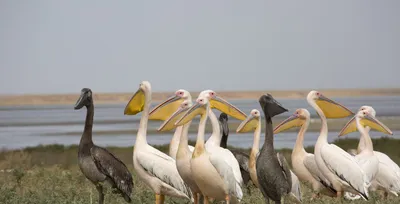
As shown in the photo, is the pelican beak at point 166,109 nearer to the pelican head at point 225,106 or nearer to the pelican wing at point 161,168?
the pelican head at point 225,106

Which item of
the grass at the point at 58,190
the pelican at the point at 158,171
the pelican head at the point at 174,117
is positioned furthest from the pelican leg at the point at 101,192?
the pelican head at the point at 174,117

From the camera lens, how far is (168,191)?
43.3 feet

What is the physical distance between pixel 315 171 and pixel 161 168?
10.1 feet

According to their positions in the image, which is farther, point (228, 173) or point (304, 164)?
point (304, 164)

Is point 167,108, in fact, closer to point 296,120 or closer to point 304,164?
point 304,164

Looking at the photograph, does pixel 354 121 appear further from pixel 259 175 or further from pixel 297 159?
pixel 259 175

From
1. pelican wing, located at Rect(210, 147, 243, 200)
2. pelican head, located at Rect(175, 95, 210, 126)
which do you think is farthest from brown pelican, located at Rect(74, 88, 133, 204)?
pelican wing, located at Rect(210, 147, 243, 200)

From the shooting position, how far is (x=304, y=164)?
1554 centimetres

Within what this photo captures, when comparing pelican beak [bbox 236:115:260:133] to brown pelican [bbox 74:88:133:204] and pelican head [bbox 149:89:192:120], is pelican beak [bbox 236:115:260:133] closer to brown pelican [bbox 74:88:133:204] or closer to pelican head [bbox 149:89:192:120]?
pelican head [bbox 149:89:192:120]

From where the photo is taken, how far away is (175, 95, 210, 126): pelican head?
12.5m

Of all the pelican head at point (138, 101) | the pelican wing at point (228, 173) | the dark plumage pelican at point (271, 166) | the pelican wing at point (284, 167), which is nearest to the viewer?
the dark plumage pelican at point (271, 166)

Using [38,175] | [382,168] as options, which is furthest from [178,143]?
[38,175]

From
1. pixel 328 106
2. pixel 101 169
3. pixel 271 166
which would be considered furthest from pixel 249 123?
pixel 271 166

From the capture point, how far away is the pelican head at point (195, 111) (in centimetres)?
1254
